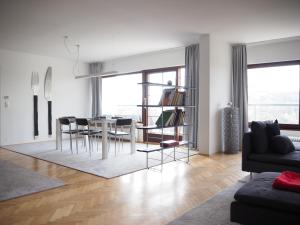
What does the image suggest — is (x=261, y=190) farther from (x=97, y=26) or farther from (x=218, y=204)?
(x=97, y=26)

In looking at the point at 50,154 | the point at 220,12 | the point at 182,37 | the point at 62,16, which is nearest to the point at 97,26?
the point at 62,16

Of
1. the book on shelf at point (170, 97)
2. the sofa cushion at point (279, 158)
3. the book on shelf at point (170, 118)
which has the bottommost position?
the sofa cushion at point (279, 158)

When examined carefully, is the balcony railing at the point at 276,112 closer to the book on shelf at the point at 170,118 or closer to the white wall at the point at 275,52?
the white wall at the point at 275,52

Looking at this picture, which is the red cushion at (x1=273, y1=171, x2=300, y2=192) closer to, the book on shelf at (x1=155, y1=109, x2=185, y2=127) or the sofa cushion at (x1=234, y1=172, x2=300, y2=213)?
the sofa cushion at (x1=234, y1=172, x2=300, y2=213)

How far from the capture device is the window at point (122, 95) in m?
7.70

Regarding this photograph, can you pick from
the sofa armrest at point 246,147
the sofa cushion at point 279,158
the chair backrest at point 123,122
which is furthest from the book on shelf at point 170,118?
the sofa cushion at point 279,158

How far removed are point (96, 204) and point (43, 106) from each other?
5405 millimetres

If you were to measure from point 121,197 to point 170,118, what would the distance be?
6.29 ft

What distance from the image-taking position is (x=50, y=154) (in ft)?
17.9

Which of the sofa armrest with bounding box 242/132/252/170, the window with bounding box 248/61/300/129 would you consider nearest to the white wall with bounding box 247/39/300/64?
the window with bounding box 248/61/300/129

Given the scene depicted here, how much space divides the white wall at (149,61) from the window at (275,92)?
5.71 feet

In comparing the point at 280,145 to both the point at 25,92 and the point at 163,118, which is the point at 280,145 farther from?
the point at 25,92

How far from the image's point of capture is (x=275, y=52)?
5609mm

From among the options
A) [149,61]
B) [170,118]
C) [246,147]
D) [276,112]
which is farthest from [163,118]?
[149,61]
